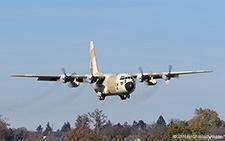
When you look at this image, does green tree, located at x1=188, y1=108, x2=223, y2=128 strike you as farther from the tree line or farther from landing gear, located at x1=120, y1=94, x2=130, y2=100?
landing gear, located at x1=120, y1=94, x2=130, y2=100

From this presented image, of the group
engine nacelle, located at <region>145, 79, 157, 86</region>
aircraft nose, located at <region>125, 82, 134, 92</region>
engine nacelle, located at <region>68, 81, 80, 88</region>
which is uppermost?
engine nacelle, located at <region>145, 79, 157, 86</region>

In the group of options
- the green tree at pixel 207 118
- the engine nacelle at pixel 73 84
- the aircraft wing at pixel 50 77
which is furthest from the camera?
the green tree at pixel 207 118

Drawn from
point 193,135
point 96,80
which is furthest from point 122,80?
point 193,135

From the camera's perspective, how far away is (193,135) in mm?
107250

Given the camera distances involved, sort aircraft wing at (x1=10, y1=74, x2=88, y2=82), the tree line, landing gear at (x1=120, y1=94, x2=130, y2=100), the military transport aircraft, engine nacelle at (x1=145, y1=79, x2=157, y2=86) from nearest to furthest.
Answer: the military transport aircraft, landing gear at (x1=120, y1=94, x2=130, y2=100), engine nacelle at (x1=145, y1=79, x2=157, y2=86), aircraft wing at (x1=10, y1=74, x2=88, y2=82), the tree line

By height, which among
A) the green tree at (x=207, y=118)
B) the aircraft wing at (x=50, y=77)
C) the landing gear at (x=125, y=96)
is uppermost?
the green tree at (x=207, y=118)

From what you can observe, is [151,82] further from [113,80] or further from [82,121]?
[82,121]

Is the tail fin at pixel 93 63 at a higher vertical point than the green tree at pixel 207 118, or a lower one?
lower

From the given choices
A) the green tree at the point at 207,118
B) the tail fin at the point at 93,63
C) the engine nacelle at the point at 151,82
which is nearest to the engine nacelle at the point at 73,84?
the tail fin at the point at 93,63

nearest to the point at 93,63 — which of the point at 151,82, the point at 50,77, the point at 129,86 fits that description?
the point at 50,77

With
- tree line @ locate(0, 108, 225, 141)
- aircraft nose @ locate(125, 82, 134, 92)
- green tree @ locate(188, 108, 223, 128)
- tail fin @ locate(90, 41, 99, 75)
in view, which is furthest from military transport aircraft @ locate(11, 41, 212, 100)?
green tree @ locate(188, 108, 223, 128)

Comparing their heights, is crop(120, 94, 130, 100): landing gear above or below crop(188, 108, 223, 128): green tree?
below

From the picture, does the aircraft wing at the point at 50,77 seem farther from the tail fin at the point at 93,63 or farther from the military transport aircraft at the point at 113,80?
the tail fin at the point at 93,63

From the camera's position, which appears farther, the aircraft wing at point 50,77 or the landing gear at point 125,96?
the aircraft wing at point 50,77
